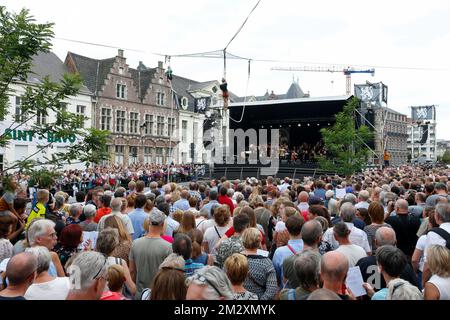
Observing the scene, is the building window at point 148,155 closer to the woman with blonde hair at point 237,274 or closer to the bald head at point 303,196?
the bald head at point 303,196

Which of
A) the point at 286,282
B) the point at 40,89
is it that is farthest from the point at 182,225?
the point at 40,89

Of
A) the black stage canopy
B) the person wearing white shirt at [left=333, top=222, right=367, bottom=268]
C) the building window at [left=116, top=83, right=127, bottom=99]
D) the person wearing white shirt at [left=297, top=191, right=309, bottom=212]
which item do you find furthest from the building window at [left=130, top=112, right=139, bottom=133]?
the person wearing white shirt at [left=333, top=222, right=367, bottom=268]

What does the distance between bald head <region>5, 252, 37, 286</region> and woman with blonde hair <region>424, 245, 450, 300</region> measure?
3187 mm

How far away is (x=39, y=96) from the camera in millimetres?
5629

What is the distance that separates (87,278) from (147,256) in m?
1.52

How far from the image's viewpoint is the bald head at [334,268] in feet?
9.18

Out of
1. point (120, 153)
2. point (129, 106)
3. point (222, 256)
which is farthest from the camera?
point (129, 106)

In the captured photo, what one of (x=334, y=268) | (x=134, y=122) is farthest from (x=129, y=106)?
(x=334, y=268)

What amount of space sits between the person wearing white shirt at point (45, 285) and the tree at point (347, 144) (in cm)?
1911

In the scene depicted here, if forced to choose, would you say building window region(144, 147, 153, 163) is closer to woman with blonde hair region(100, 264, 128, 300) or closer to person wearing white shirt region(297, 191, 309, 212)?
person wearing white shirt region(297, 191, 309, 212)

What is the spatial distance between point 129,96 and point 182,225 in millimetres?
40728

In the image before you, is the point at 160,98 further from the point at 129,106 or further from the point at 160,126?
the point at 129,106

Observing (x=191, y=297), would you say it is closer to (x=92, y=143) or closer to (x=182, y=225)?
(x=182, y=225)
